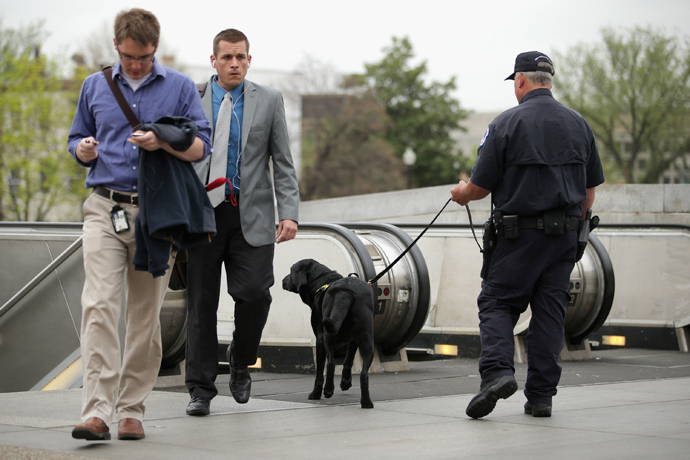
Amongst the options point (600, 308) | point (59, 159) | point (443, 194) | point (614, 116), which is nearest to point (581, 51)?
point (614, 116)

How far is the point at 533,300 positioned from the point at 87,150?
2699 millimetres

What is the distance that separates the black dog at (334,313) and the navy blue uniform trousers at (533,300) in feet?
2.85

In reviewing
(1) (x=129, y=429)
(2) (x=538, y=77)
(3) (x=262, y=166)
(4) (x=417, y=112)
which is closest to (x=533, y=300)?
(2) (x=538, y=77)

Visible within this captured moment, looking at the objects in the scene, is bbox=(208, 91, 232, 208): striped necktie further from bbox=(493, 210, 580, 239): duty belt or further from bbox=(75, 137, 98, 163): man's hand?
bbox=(493, 210, 580, 239): duty belt

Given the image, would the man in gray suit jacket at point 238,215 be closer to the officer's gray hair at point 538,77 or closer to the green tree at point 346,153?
the officer's gray hair at point 538,77

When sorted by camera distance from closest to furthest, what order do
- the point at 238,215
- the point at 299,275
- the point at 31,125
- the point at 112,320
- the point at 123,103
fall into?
the point at 112,320 < the point at 123,103 < the point at 238,215 < the point at 299,275 < the point at 31,125

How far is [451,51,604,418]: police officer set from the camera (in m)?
5.02

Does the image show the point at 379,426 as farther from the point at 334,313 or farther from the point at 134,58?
the point at 134,58

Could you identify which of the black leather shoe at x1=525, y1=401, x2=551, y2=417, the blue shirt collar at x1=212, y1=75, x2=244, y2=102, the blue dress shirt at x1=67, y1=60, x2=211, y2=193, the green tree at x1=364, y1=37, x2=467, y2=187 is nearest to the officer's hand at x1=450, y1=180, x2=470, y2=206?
the black leather shoe at x1=525, y1=401, x2=551, y2=417

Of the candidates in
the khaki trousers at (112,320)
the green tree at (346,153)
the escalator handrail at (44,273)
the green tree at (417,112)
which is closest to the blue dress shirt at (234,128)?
the khaki trousers at (112,320)

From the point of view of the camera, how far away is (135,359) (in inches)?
166

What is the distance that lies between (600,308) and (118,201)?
647cm

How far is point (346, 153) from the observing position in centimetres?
4962

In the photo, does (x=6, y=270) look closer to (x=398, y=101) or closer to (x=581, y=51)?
(x=581, y=51)
